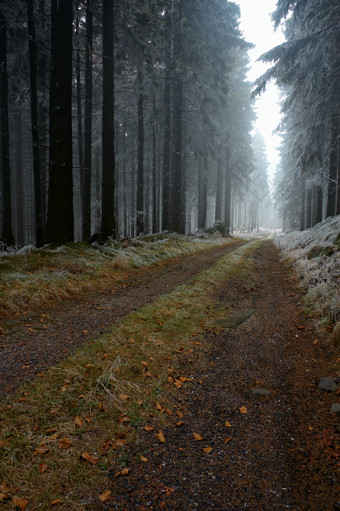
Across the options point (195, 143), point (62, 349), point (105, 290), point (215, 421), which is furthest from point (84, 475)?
point (195, 143)

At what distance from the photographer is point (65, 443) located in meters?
2.00

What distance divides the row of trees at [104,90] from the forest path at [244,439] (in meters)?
6.18

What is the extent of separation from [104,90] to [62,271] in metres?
7.08

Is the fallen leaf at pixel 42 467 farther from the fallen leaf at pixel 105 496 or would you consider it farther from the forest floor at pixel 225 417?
the fallen leaf at pixel 105 496

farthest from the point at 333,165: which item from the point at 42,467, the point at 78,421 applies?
the point at 42,467

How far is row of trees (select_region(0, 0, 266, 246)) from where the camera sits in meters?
7.64

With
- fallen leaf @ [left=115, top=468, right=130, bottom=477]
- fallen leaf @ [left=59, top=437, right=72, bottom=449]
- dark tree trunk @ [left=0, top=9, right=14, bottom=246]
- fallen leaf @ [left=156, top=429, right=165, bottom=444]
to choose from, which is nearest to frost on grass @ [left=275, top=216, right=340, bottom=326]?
fallen leaf @ [left=156, top=429, right=165, bottom=444]

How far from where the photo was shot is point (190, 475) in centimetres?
188

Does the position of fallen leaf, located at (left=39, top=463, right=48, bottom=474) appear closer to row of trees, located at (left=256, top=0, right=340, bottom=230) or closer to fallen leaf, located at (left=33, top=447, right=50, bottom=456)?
fallen leaf, located at (left=33, top=447, right=50, bottom=456)

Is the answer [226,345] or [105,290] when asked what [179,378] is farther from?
[105,290]

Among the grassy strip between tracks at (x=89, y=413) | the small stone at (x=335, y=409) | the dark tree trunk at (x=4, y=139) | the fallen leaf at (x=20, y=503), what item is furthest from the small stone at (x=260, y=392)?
the dark tree trunk at (x=4, y=139)

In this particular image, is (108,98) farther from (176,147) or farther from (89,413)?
(89,413)

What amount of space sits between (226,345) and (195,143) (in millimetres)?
17199

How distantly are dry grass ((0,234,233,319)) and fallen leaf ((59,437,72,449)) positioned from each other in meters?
2.98
